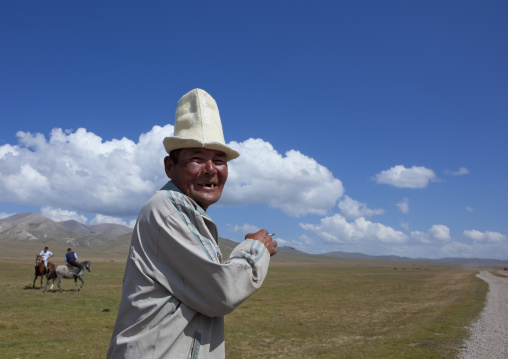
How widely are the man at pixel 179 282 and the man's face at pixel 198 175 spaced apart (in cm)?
9

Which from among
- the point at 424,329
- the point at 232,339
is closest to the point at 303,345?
the point at 232,339

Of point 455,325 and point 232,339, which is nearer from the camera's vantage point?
point 232,339

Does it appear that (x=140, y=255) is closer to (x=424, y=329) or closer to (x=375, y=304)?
(x=424, y=329)

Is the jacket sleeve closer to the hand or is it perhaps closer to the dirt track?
the hand

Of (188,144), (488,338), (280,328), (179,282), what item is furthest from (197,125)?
(488,338)

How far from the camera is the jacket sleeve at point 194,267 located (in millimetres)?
1683

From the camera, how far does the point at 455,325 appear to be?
13.7 m

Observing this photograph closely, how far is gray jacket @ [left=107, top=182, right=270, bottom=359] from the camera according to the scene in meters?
1.67

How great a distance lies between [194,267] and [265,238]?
44cm

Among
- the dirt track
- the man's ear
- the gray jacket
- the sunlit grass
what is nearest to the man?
the gray jacket

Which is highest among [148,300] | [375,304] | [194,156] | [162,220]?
[194,156]

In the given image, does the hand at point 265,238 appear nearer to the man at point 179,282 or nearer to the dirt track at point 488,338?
the man at point 179,282

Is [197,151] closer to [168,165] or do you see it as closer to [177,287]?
[168,165]

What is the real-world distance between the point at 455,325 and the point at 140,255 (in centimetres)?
1471
